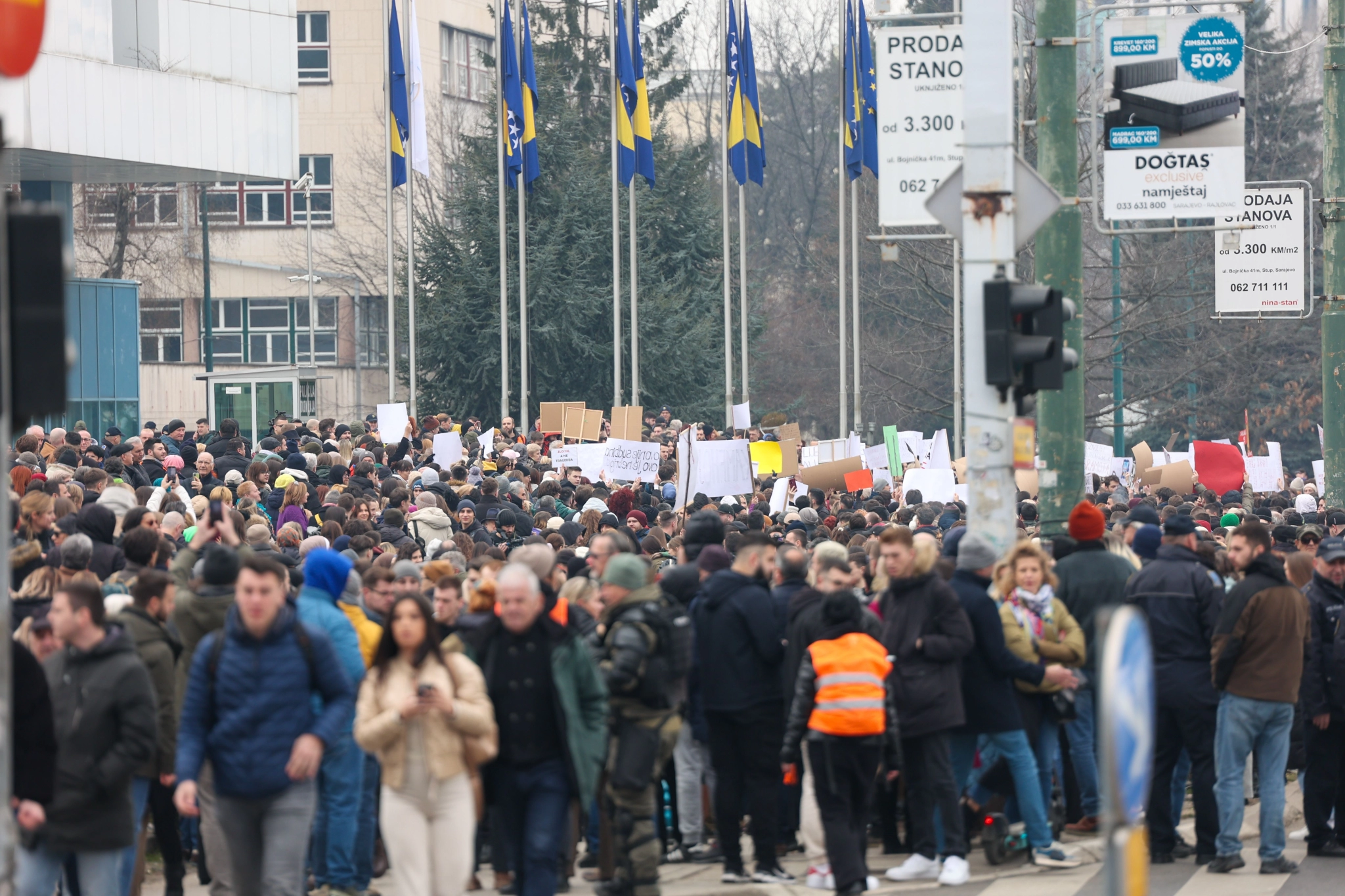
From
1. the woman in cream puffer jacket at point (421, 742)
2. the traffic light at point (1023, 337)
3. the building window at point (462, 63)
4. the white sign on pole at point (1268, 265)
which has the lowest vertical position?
the woman in cream puffer jacket at point (421, 742)

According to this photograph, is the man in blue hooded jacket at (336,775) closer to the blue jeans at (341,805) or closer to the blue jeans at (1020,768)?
the blue jeans at (341,805)

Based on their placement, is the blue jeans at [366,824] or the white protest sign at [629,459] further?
the white protest sign at [629,459]

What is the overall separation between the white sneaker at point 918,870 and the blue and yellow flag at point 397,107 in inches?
1106

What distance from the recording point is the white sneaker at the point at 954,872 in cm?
909

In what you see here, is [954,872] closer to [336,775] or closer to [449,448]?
[336,775]

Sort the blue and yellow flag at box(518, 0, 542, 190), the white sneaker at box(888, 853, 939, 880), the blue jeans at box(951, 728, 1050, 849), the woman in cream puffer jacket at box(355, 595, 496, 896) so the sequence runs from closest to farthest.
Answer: the woman in cream puffer jacket at box(355, 595, 496, 896), the white sneaker at box(888, 853, 939, 880), the blue jeans at box(951, 728, 1050, 849), the blue and yellow flag at box(518, 0, 542, 190)

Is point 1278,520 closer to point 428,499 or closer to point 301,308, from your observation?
point 428,499

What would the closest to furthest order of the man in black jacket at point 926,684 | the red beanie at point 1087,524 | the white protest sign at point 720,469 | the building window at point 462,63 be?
the man in black jacket at point 926,684, the red beanie at point 1087,524, the white protest sign at point 720,469, the building window at point 462,63

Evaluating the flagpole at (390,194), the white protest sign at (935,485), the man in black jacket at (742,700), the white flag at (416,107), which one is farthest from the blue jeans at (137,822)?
the white flag at (416,107)

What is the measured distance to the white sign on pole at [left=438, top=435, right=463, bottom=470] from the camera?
74.8ft

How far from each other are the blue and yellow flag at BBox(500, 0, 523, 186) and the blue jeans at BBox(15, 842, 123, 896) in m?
30.0

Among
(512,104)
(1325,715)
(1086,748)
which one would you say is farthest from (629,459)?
(512,104)

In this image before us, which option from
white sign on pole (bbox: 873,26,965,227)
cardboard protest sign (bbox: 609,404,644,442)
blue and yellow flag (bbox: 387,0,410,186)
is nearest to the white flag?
blue and yellow flag (bbox: 387,0,410,186)

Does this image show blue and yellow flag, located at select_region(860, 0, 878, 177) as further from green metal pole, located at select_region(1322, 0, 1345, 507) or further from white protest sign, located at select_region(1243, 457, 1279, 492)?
green metal pole, located at select_region(1322, 0, 1345, 507)
